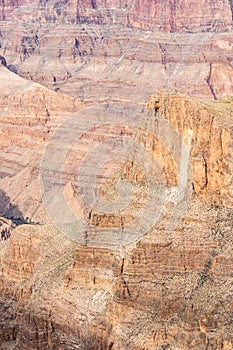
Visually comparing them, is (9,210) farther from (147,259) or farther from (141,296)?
(141,296)

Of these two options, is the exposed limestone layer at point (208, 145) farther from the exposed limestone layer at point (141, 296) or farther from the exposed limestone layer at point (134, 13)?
the exposed limestone layer at point (134, 13)

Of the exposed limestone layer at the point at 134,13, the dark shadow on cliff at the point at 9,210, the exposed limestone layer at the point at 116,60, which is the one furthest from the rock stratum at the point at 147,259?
the exposed limestone layer at the point at 134,13

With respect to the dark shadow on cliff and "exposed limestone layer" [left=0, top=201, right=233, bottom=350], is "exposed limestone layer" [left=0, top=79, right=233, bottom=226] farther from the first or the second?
"exposed limestone layer" [left=0, top=201, right=233, bottom=350]

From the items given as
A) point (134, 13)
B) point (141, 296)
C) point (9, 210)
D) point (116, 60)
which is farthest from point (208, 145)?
point (134, 13)

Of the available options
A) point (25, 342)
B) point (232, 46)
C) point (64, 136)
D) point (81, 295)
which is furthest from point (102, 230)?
point (232, 46)

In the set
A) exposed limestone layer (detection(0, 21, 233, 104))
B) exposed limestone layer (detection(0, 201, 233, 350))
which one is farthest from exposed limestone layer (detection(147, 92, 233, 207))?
exposed limestone layer (detection(0, 21, 233, 104))
